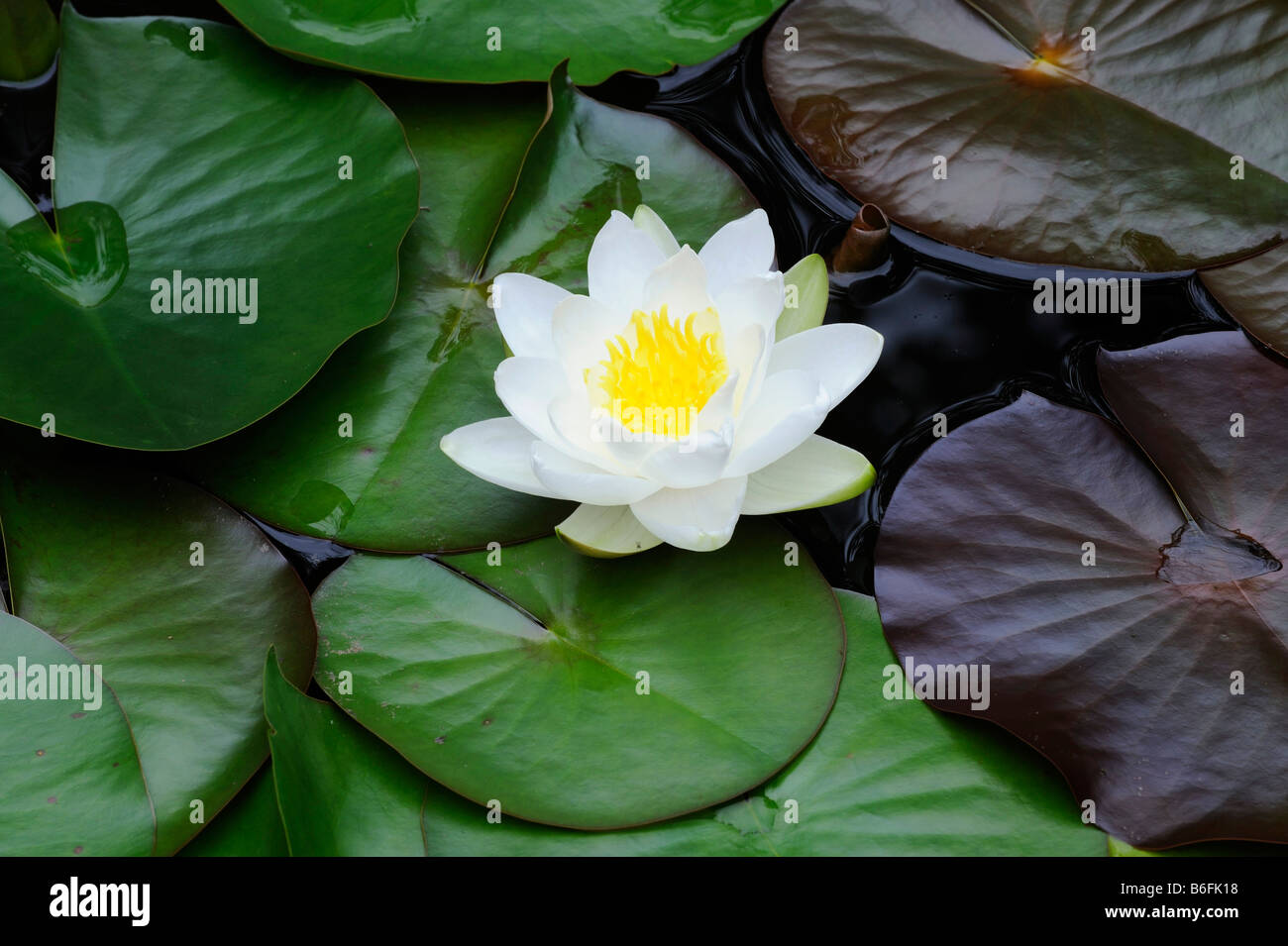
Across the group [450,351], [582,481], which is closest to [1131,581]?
[582,481]

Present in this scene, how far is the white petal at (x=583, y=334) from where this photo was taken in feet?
5.50

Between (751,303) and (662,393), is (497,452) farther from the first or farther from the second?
(751,303)

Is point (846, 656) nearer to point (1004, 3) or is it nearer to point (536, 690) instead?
point (536, 690)

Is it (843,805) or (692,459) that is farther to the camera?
(843,805)

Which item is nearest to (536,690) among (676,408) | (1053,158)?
(676,408)

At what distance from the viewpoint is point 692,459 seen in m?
1.53

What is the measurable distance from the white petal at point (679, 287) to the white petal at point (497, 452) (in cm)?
36

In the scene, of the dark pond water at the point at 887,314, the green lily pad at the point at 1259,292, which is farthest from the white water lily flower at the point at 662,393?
the green lily pad at the point at 1259,292

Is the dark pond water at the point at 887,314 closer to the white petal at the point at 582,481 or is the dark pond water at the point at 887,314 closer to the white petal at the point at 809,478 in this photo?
the white petal at the point at 809,478

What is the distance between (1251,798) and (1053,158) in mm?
1394

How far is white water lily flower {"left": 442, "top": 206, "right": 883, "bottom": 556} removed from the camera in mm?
1610

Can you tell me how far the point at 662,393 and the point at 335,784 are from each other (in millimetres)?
997

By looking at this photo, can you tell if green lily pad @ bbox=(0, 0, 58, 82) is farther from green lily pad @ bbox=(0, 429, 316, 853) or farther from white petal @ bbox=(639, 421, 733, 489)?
white petal @ bbox=(639, 421, 733, 489)

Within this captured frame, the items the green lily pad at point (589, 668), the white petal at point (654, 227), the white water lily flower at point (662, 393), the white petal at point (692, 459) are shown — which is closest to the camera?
the white petal at point (692, 459)
